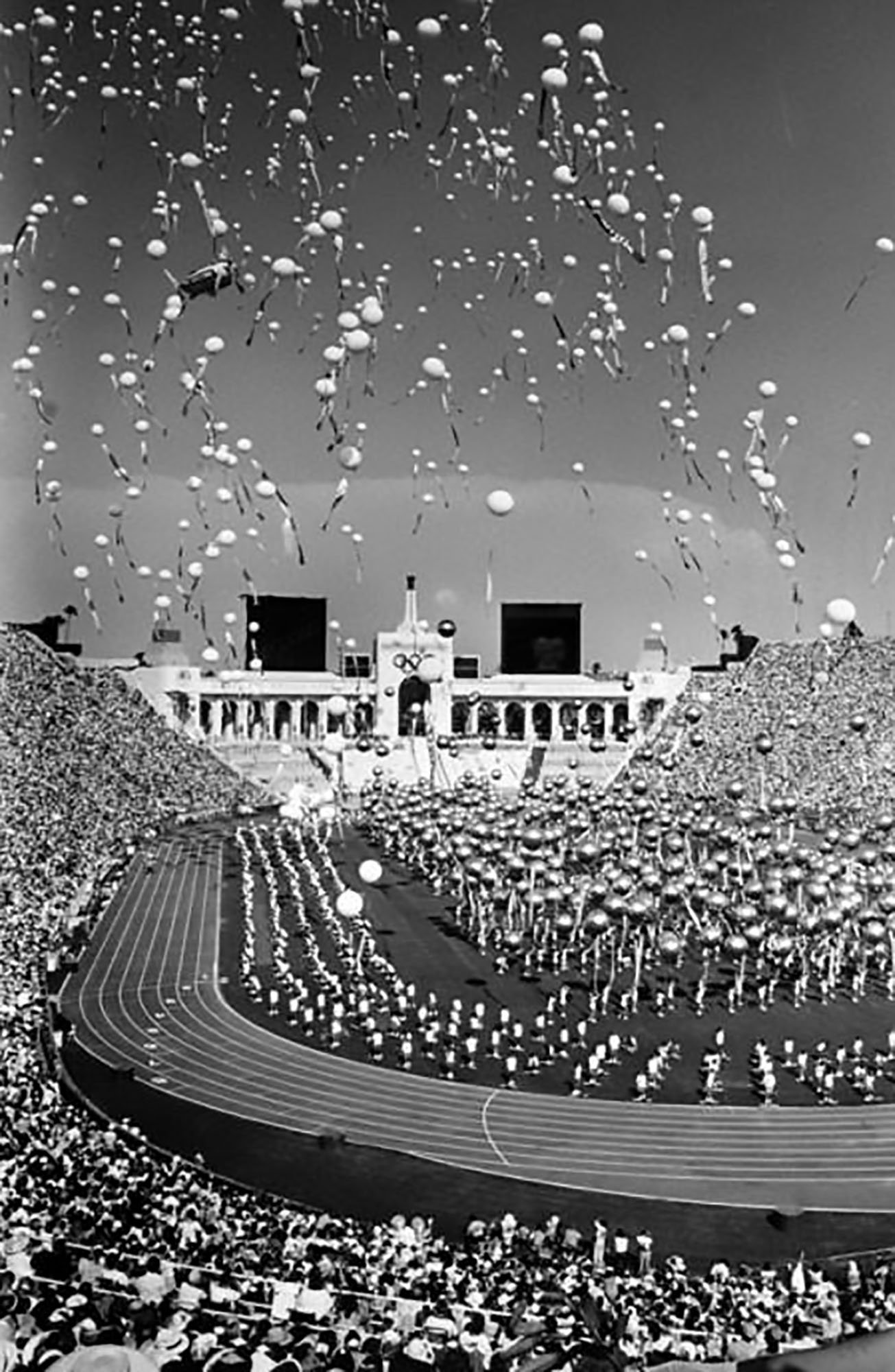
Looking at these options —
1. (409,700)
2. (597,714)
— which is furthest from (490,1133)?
(597,714)

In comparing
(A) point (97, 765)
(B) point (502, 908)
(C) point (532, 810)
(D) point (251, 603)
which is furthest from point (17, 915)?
(D) point (251, 603)

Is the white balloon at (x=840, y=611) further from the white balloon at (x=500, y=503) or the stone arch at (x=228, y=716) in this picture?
the stone arch at (x=228, y=716)

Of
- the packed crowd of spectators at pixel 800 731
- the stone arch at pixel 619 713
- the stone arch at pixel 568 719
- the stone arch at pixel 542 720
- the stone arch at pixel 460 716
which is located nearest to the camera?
the packed crowd of spectators at pixel 800 731

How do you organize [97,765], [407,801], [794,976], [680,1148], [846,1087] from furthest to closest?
[97,765], [407,801], [794,976], [846,1087], [680,1148]

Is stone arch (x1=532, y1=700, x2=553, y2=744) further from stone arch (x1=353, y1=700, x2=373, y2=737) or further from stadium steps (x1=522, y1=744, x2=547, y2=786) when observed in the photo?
stadium steps (x1=522, y1=744, x2=547, y2=786)

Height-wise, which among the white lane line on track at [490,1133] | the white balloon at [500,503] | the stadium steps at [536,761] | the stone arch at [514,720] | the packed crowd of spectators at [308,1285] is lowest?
the white lane line on track at [490,1133]

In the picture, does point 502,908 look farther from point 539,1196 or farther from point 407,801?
point 539,1196

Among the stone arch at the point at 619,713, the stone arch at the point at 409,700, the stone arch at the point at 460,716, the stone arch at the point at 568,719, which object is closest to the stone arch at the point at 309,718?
the stone arch at the point at 409,700
